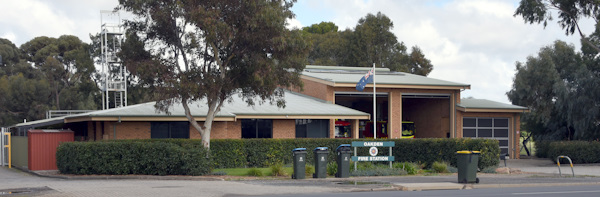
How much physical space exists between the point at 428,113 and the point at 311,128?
11.3 metres

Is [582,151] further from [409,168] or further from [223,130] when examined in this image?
[223,130]

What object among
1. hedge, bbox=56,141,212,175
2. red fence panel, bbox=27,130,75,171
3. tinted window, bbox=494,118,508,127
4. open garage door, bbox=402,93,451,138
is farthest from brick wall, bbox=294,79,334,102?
red fence panel, bbox=27,130,75,171

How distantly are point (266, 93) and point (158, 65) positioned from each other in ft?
13.5

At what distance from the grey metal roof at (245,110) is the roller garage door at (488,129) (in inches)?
353

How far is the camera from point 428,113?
135 ft

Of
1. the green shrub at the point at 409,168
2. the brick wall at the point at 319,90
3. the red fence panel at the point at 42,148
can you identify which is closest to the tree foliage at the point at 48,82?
the brick wall at the point at 319,90

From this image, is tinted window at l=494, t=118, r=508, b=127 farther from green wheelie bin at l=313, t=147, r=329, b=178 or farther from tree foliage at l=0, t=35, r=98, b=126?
tree foliage at l=0, t=35, r=98, b=126

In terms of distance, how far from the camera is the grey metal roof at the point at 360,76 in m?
36.6

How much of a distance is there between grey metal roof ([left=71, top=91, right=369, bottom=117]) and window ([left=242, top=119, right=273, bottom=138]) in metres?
0.64

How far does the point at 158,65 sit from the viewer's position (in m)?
23.1

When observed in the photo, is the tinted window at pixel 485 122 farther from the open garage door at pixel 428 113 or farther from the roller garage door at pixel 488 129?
the open garage door at pixel 428 113

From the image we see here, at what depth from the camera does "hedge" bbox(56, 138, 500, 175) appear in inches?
863

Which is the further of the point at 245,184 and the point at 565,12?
the point at 565,12

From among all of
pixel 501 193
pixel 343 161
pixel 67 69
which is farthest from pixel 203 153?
pixel 67 69
